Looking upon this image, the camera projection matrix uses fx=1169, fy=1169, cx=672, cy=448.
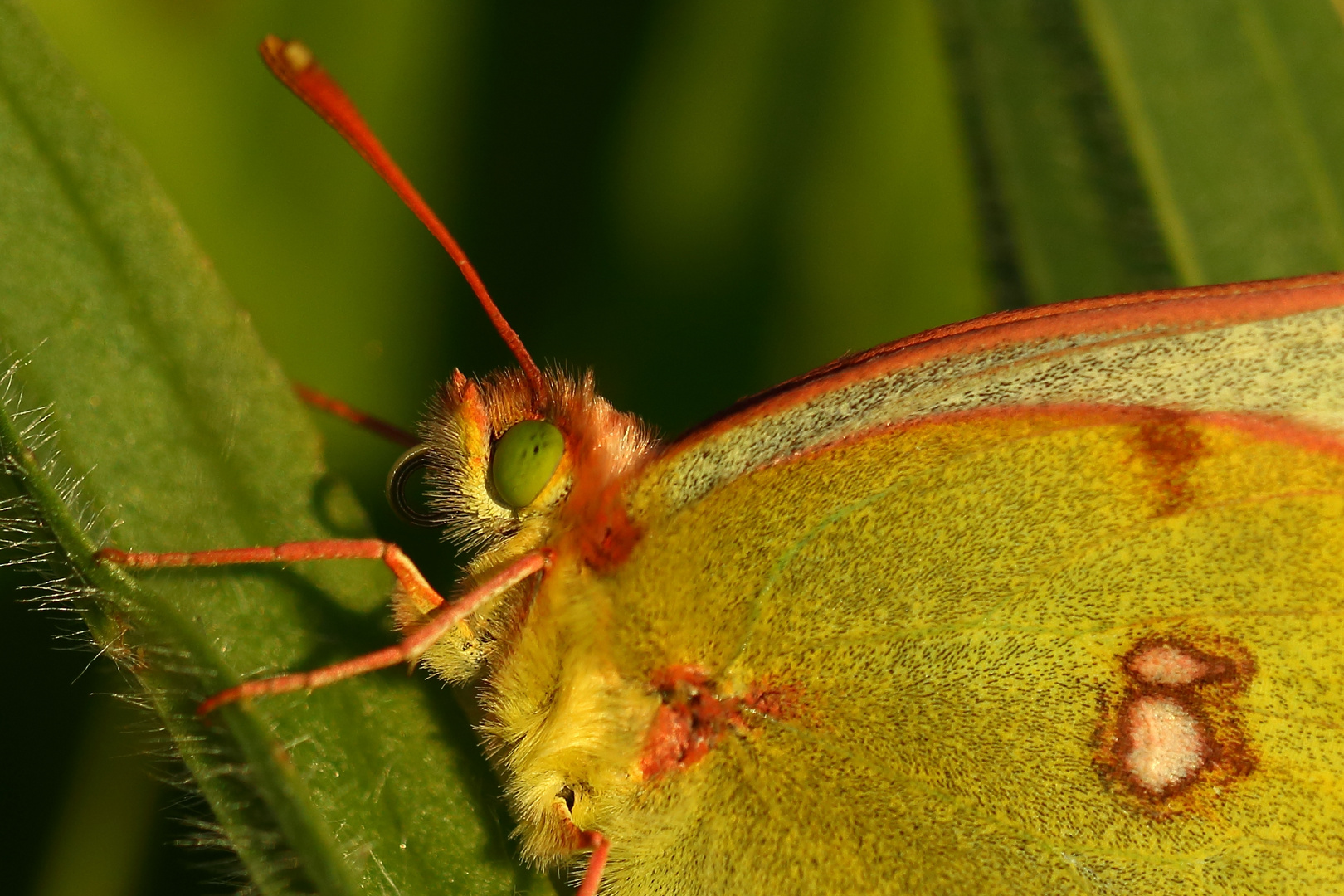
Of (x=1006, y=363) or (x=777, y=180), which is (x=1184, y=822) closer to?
(x=1006, y=363)

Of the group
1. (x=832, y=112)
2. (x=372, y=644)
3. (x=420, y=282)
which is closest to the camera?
(x=372, y=644)

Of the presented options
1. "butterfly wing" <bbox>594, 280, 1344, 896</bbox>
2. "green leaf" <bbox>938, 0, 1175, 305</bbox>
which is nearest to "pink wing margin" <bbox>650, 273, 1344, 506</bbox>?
"butterfly wing" <bbox>594, 280, 1344, 896</bbox>

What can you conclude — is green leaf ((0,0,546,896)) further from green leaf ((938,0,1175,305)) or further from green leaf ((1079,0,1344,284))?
green leaf ((1079,0,1344,284))

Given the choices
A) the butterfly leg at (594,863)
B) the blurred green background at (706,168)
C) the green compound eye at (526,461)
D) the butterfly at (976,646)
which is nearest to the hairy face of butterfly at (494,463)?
the green compound eye at (526,461)

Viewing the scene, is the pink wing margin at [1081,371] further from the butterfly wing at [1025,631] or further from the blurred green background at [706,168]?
the blurred green background at [706,168]

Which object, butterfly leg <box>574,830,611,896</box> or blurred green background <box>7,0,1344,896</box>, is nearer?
butterfly leg <box>574,830,611,896</box>

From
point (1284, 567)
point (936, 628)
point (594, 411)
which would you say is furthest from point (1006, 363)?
point (594, 411)
